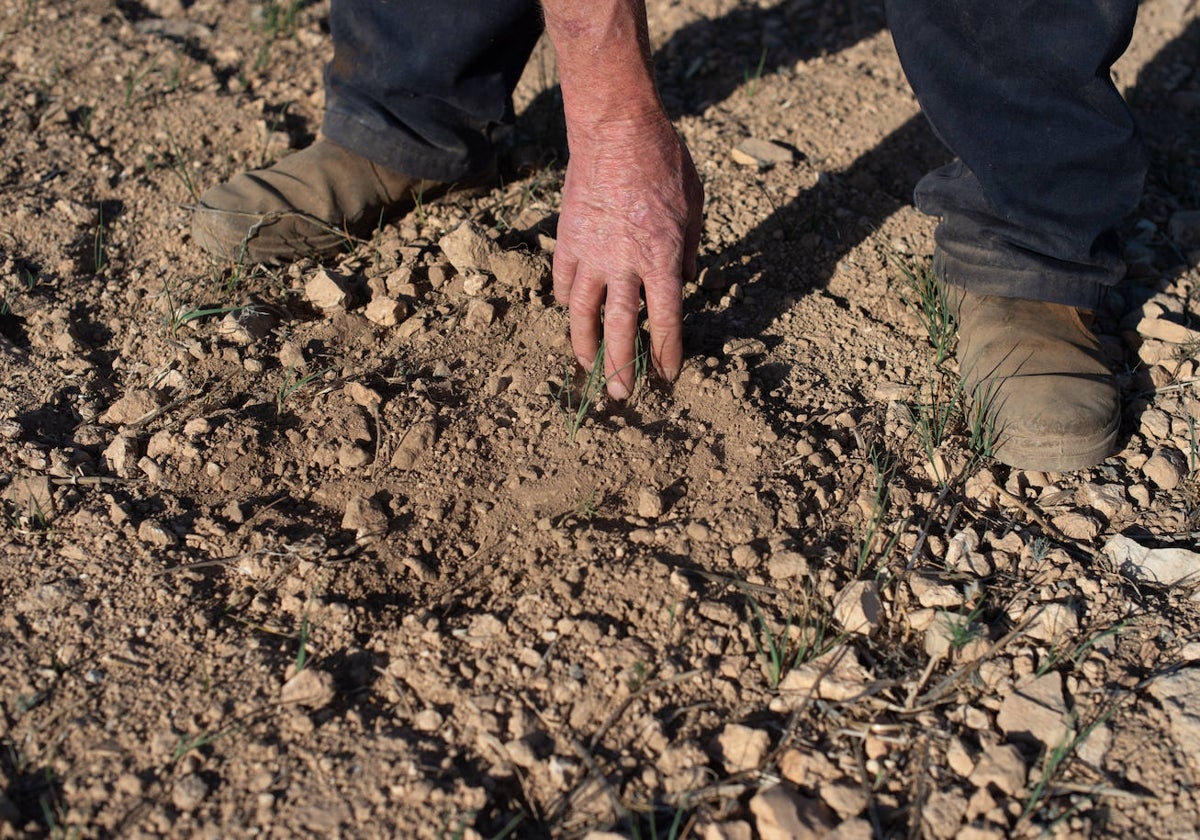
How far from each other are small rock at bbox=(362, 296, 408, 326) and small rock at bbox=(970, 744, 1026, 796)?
1451 millimetres

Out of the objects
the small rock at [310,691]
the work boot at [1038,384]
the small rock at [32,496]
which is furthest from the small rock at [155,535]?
the work boot at [1038,384]

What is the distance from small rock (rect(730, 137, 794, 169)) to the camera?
110 inches

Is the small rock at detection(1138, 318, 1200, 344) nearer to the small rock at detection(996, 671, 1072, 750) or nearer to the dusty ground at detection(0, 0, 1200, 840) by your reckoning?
the dusty ground at detection(0, 0, 1200, 840)

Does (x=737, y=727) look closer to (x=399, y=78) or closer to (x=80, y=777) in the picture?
(x=80, y=777)

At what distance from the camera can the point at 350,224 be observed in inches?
102

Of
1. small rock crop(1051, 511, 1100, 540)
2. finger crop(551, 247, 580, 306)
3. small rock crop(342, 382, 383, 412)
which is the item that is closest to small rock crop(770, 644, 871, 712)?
small rock crop(1051, 511, 1100, 540)

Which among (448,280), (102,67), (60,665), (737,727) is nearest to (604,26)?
(448,280)

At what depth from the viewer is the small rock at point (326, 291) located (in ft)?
7.66

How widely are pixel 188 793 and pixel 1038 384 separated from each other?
5.55ft

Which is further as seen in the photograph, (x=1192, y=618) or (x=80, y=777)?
(x=1192, y=618)

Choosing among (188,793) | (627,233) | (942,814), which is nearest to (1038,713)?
(942,814)

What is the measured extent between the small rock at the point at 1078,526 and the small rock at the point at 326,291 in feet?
5.13

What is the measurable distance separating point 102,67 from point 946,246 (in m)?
2.46

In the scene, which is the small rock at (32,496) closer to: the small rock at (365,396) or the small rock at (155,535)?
the small rock at (155,535)
